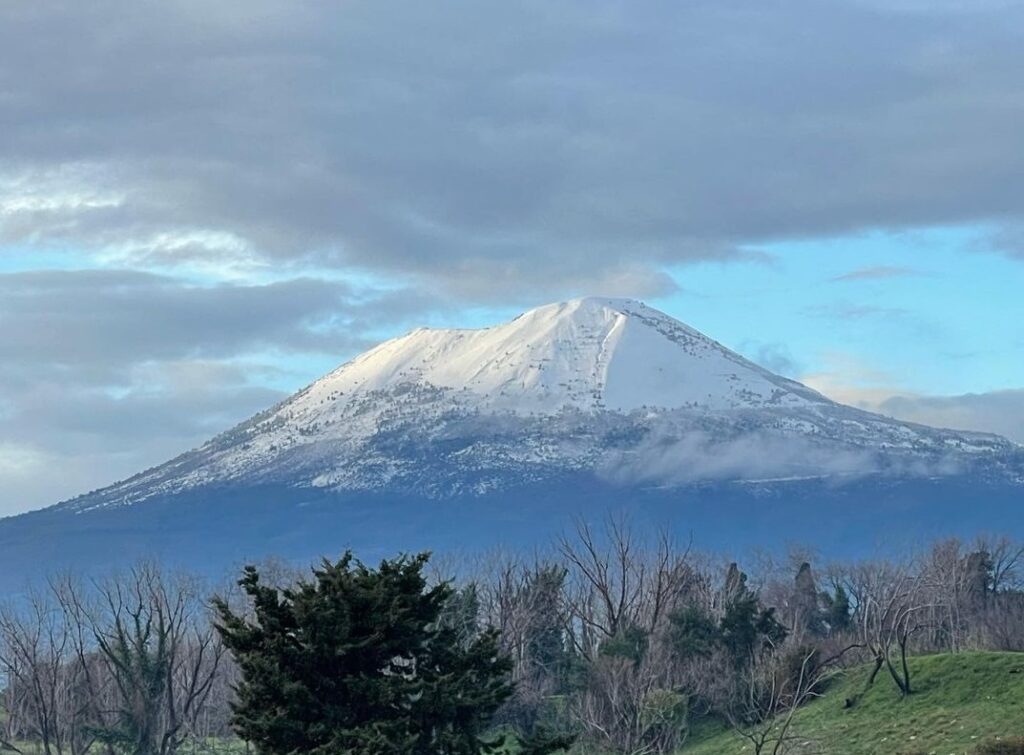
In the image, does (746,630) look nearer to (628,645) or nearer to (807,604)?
(628,645)

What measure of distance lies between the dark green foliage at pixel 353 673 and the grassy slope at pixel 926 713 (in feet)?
103

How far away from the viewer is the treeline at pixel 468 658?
37406mm

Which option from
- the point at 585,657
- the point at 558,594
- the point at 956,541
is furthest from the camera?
the point at 956,541

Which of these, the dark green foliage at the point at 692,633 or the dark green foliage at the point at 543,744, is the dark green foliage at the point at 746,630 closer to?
the dark green foliage at the point at 692,633

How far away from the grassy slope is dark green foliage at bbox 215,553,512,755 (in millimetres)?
31460

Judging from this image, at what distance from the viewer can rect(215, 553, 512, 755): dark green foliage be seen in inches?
1455

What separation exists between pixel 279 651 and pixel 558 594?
67.7 metres

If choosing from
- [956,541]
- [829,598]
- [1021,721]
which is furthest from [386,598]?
[956,541]

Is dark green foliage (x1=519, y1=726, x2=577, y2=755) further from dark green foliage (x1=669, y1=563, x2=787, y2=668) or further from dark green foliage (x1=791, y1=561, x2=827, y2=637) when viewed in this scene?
dark green foliage (x1=791, y1=561, x2=827, y2=637)

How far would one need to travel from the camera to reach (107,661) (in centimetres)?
9069

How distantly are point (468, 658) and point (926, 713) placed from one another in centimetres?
3784

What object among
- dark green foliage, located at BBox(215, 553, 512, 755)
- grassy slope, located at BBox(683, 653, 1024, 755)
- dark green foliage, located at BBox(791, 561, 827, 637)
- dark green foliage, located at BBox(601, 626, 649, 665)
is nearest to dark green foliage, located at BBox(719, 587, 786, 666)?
dark green foliage, located at BBox(601, 626, 649, 665)

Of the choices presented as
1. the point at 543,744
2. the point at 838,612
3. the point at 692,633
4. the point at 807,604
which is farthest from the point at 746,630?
the point at 543,744

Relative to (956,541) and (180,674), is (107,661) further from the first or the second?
(956,541)
